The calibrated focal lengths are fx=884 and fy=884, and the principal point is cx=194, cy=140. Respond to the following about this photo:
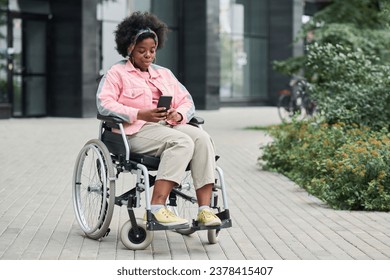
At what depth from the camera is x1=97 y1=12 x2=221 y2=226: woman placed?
225 inches

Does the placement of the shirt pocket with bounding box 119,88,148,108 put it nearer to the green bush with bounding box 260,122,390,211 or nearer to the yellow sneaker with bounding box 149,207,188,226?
the yellow sneaker with bounding box 149,207,188,226

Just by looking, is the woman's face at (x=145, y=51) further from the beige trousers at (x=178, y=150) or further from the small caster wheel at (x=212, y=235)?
the small caster wheel at (x=212, y=235)

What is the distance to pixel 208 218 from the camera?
5.71 meters

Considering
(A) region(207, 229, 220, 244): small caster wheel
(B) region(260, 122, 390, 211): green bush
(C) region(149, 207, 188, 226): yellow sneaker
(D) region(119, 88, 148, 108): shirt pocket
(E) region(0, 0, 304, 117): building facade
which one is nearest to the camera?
(C) region(149, 207, 188, 226): yellow sneaker

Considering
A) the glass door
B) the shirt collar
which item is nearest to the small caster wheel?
the shirt collar

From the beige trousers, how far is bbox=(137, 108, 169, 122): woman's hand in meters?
0.08

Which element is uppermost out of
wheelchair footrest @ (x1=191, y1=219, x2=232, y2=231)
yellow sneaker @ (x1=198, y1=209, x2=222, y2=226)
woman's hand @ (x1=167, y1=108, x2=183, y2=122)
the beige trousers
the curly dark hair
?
the curly dark hair

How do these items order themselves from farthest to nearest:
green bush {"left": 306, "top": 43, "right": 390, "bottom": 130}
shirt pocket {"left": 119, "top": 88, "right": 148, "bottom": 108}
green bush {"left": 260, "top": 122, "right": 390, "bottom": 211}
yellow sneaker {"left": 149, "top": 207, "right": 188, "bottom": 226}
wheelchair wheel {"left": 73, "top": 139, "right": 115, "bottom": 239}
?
green bush {"left": 306, "top": 43, "right": 390, "bottom": 130}, green bush {"left": 260, "top": 122, "right": 390, "bottom": 211}, shirt pocket {"left": 119, "top": 88, "right": 148, "bottom": 108}, wheelchair wheel {"left": 73, "top": 139, "right": 115, "bottom": 239}, yellow sneaker {"left": 149, "top": 207, "right": 188, "bottom": 226}

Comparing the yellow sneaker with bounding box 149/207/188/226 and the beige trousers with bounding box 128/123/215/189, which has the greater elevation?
the beige trousers with bounding box 128/123/215/189

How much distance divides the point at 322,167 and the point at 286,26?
995 inches

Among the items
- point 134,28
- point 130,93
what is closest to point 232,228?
point 130,93

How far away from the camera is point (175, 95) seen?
6.31 metres

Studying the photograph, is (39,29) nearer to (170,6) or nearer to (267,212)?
(170,6)
